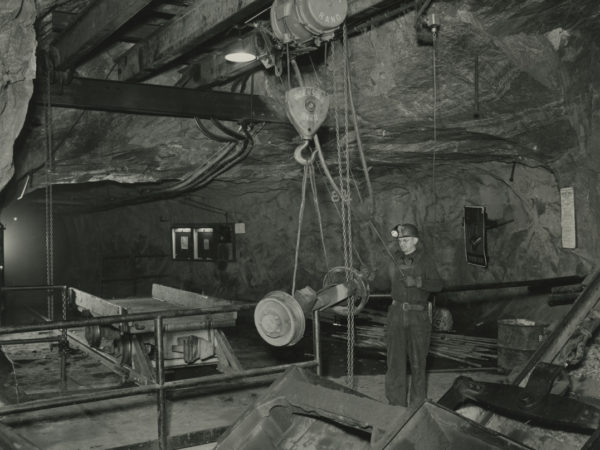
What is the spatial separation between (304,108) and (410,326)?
8.63 ft

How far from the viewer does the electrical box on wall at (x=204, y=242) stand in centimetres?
1549

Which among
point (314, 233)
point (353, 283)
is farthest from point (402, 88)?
point (314, 233)

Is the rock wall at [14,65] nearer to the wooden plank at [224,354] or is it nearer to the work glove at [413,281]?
the wooden plank at [224,354]

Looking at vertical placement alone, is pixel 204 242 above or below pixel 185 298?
above

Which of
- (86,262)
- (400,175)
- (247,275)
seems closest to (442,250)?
(400,175)

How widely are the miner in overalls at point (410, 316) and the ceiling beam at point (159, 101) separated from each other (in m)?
2.97

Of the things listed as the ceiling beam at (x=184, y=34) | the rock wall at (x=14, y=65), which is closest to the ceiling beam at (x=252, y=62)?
the ceiling beam at (x=184, y=34)

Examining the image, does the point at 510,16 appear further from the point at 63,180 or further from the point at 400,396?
the point at 63,180

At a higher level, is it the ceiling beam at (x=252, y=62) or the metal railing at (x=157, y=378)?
the ceiling beam at (x=252, y=62)

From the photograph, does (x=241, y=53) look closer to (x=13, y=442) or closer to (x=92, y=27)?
(x=92, y=27)

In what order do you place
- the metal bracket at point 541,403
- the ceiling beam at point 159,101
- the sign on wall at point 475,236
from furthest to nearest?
the sign on wall at point 475,236, the ceiling beam at point 159,101, the metal bracket at point 541,403

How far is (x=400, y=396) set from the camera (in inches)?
221

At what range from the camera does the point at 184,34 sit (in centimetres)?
557

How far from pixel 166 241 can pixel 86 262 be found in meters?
4.82
